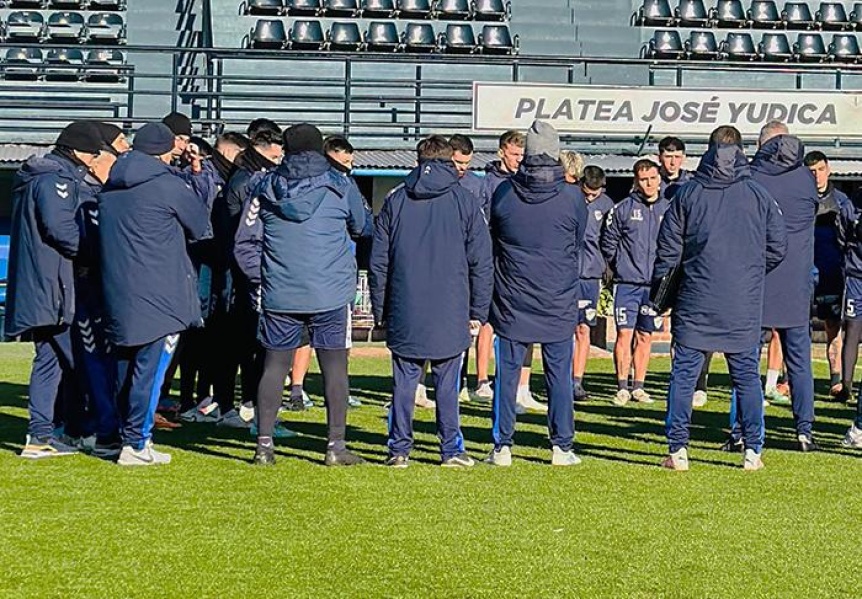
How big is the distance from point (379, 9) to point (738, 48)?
595cm

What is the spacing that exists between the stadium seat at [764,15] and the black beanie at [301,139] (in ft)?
59.8

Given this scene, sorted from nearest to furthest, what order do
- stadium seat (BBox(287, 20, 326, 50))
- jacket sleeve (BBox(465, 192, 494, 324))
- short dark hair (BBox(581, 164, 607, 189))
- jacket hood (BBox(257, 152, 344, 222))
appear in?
1. jacket hood (BBox(257, 152, 344, 222))
2. jacket sleeve (BBox(465, 192, 494, 324))
3. short dark hair (BBox(581, 164, 607, 189))
4. stadium seat (BBox(287, 20, 326, 50))

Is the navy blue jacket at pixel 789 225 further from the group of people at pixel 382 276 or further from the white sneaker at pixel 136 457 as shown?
the white sneaker at pixel 136 457

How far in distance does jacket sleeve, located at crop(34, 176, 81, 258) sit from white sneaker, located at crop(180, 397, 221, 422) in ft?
7.07

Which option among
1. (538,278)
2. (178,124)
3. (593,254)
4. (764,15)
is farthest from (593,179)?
(764,15)

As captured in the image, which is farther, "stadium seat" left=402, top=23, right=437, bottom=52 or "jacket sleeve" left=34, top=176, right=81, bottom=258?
"stadium seat" left=402, top=23, right=437, bottom=52

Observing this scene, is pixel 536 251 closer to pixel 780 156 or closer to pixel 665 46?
pixel 780 156

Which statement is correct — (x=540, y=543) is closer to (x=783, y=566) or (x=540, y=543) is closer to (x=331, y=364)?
(x=783, y=566)

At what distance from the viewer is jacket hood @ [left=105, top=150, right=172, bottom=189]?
7.71 metres

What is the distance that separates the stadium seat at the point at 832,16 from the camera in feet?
81.5

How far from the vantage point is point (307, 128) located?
7.72 meters

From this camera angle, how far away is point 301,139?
770 centimetres

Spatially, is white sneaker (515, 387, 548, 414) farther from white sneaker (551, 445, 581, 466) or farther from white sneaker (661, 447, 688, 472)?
white sneaker (661, 447, 688, 472)

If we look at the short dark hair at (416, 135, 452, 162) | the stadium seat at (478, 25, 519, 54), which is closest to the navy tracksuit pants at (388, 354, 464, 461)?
the short dark hair at (416, 135, 452, 162)
